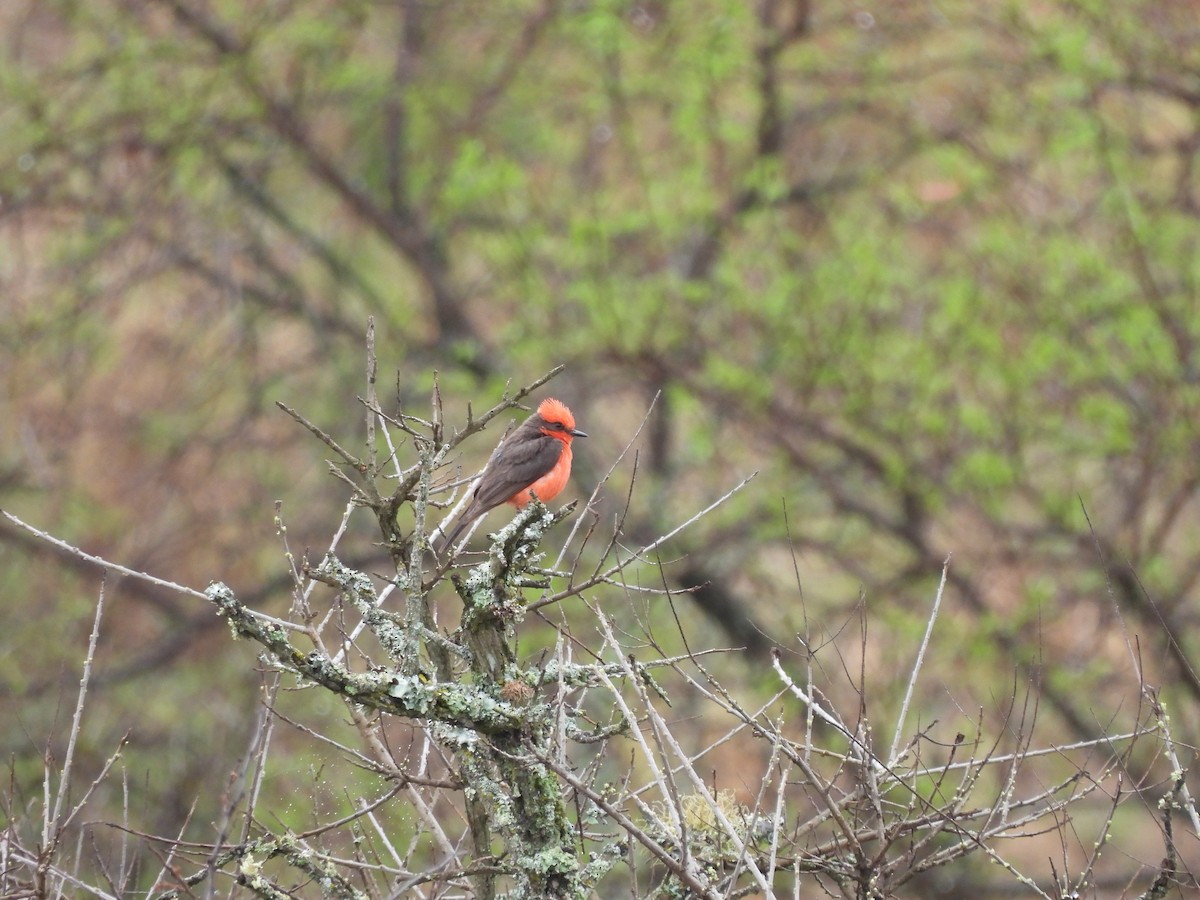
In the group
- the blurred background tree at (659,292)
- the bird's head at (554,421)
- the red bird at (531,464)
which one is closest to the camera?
the red bird at (531,464)

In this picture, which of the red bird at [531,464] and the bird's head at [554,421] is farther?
the bird's head at [554,421]

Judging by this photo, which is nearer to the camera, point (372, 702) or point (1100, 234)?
point (372, 702)

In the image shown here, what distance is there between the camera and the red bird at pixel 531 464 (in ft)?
23.4

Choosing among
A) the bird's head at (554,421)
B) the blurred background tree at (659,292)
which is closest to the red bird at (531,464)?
the bird's head at (554,421)

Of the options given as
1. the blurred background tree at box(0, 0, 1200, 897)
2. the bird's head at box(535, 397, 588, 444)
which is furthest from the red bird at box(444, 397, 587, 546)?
the blurred background tree at box(0, 0, 1200, 897)

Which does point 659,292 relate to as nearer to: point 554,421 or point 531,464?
point 554,421

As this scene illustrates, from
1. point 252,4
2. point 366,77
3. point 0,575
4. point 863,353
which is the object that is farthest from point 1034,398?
point 0,575

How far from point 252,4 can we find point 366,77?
3.63ft

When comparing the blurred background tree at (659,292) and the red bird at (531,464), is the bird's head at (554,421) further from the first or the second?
the blurred background tree at (659,292)

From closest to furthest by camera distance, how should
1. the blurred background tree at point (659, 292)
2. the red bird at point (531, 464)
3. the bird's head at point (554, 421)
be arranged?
the red bird at point (531, 464), the bird's head at point (554, 421), the blurred background tree at point (659, 292)

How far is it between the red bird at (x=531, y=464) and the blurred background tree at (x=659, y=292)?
10.8ft

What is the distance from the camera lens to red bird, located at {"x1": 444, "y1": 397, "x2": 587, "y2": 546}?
7.13 meters

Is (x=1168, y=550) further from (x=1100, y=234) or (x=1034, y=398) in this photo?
(x=1100, y=234)

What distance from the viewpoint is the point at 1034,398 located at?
1234 centimetres
